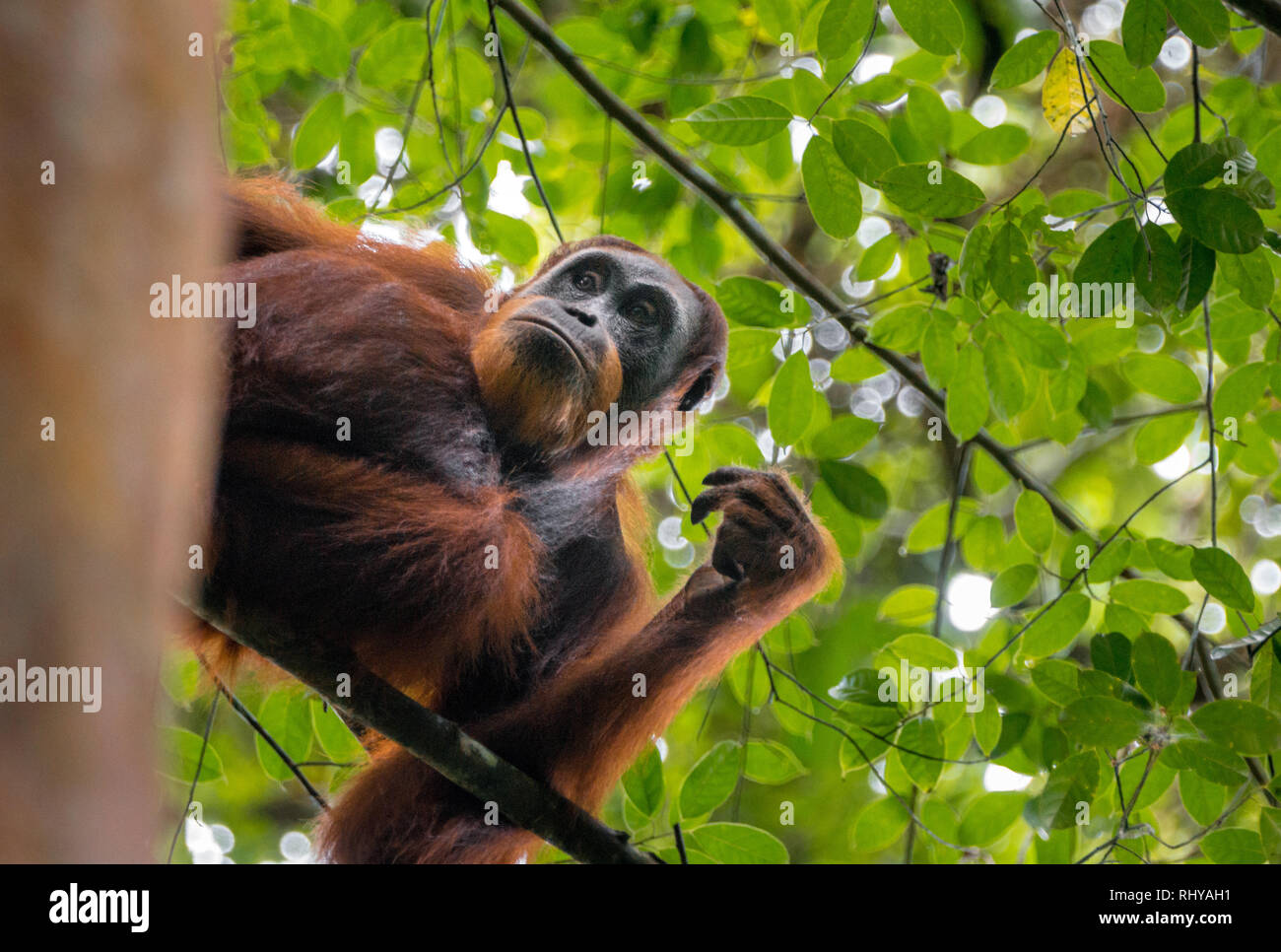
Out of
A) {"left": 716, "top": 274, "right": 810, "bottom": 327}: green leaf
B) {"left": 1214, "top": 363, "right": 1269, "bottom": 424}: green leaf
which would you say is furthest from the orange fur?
{"left": 1214, "top": 363, "right": 1269, "bottom": 424}: green leaf

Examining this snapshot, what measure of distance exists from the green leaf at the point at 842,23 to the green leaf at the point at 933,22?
108 millimetres

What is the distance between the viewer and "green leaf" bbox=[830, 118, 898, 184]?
2.22m

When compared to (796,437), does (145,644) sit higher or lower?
lower

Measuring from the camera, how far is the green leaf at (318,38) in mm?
2895

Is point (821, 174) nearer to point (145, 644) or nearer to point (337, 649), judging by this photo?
point (337, 649)

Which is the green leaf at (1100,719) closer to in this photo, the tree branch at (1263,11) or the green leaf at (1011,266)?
the green leaf at (1011,266)

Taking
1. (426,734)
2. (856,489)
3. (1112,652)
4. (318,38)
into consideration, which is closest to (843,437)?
(856,489)

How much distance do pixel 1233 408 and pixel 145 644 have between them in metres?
2.58

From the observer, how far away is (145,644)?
2.31 ft

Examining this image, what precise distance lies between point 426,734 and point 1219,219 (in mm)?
1589

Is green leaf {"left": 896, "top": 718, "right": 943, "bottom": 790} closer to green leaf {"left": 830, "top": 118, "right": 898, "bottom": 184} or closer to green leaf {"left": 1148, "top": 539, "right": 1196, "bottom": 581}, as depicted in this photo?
green leaf {"left": 1148, "top": 539, "right": 1196, "bottom": 581}

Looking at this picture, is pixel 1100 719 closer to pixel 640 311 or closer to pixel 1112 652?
pixel 1112 652

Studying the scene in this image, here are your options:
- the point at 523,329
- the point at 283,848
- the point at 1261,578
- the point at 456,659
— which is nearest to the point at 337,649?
the point at 456,659

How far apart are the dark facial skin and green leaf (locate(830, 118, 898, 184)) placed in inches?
34.1
